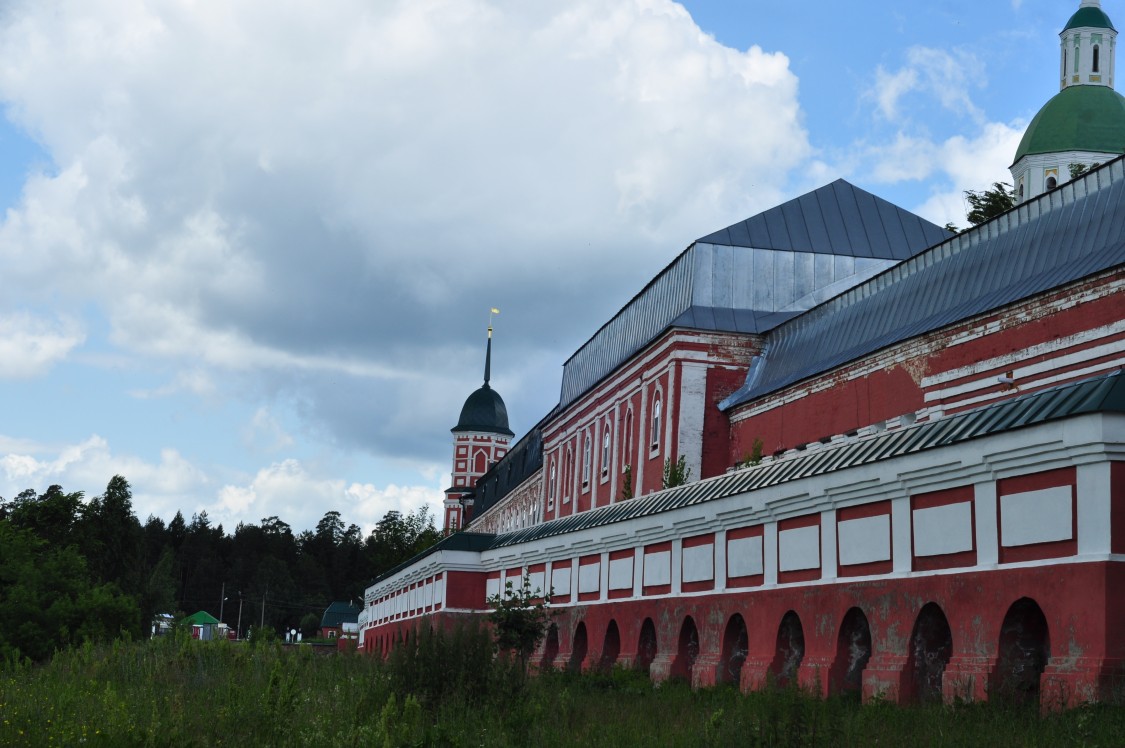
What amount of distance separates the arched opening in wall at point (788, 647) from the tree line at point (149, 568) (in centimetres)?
1282

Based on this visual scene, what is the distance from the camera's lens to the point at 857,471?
17719 mm

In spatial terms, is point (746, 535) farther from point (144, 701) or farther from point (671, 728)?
point (144, 701)

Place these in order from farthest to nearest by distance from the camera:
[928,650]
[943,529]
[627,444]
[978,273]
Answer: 1. [627,444]
2. [978,273]
3. [928,650]
4. [943,529]

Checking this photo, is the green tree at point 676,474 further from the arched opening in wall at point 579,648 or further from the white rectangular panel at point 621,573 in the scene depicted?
the white rectangular panel at point 621,573

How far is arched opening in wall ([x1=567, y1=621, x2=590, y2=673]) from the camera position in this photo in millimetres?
27828

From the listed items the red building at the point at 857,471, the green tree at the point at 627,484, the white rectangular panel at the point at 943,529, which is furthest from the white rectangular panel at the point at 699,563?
the green tree at the point at 627,484

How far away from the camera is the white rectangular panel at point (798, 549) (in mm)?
18891

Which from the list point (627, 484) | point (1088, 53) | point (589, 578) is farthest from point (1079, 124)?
point (589, 578)

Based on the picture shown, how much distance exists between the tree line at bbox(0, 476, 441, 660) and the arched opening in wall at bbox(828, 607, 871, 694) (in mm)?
14179

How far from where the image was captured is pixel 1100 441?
45.3ft

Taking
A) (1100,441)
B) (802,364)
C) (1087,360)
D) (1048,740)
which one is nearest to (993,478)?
(1100,441)

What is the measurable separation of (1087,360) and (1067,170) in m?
42.0

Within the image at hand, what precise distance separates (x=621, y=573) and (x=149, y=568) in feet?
239

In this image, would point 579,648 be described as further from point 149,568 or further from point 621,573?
point 149,568
